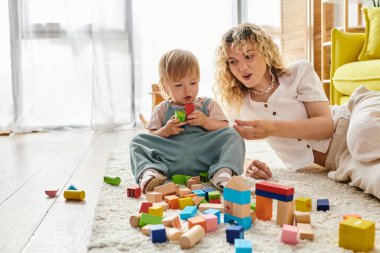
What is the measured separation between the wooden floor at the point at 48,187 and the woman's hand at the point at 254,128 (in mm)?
470

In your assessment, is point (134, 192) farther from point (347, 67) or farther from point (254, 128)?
point (347, 67)

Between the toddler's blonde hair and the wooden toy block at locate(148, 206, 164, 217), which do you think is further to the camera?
the toddler's blonde hair

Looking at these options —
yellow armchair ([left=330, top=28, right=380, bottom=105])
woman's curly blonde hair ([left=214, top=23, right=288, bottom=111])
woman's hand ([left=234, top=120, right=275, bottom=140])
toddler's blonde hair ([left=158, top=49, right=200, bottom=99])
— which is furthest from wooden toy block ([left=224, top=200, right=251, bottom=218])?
yellow armchair ([left=330, top=28, right=380, bottom=105])

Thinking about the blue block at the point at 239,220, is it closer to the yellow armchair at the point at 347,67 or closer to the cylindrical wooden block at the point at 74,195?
the cylindrical wooden block at the point at 74,195

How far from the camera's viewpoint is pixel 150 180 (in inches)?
44.8

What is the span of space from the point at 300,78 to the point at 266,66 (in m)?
0.13

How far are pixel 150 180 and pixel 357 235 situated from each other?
606mm

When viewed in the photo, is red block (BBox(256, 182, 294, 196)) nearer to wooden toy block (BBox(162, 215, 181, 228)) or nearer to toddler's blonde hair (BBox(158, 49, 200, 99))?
wooden toy block (BBox(162, 215, 181, 228))

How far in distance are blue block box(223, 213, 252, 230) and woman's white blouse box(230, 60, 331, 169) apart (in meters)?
0.63

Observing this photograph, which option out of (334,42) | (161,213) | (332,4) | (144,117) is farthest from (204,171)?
(332,4)

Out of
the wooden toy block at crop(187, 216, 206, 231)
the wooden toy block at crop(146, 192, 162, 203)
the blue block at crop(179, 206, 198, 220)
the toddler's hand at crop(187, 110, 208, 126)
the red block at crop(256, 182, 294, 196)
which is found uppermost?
the toddler's hand at crop(187, 110, 208, 126)

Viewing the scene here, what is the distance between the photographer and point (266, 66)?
1.46 metres

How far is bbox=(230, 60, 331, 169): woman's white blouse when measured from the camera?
55.0 inches

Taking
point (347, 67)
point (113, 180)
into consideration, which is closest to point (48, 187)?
point (113, 180)
